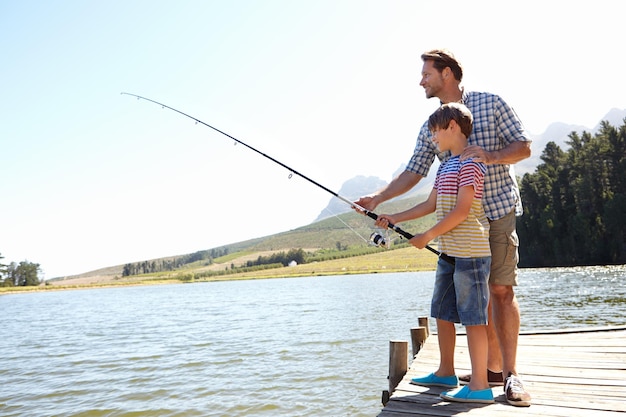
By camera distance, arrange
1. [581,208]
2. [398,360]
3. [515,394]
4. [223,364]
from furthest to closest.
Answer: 1. [581,208]
2. [223,364]
3. [398,360]
4. [515,394]

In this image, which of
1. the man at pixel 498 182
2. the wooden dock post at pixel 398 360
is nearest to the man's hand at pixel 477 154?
the man at pixel 498 182

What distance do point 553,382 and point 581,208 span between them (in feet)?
213

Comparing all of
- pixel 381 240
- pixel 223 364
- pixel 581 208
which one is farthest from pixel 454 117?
pixel 581 208

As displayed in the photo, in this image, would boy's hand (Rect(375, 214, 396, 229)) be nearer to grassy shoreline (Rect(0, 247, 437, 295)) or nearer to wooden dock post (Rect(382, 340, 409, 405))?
wooden dock post (Rect(382, 340, 409, 405))

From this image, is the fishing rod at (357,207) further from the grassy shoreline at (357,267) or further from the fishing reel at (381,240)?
the grassy shoreline at (357,267)

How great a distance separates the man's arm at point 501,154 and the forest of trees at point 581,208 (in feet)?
195

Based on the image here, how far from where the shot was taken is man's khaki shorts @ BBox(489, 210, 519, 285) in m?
3.76

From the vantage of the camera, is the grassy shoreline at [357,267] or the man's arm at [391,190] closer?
the man's arm at [391,190]

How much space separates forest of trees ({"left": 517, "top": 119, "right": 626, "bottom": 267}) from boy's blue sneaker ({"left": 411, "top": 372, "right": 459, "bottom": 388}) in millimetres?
59391

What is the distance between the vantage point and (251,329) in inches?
731

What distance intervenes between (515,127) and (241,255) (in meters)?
189

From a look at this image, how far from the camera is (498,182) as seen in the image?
12.8 feet

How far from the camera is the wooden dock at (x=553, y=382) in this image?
3420 millimetres

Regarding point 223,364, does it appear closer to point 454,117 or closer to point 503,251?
point 503,251
